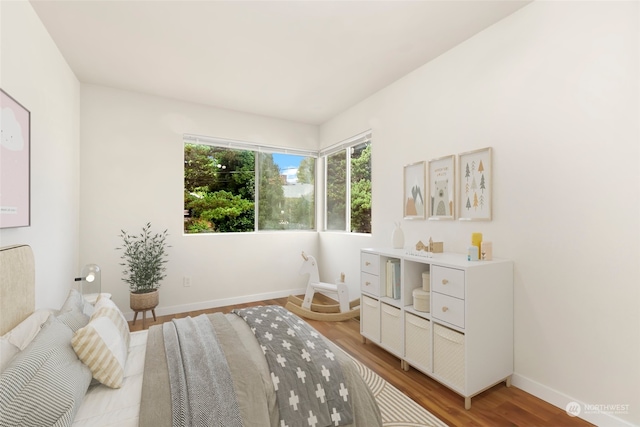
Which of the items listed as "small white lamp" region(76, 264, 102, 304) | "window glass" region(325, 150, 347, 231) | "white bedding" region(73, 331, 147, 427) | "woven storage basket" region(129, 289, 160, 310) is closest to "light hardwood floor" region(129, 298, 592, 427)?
"white bedding" region(73, 331, 147, 427)

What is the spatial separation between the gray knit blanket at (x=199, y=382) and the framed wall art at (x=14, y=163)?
1.13 m

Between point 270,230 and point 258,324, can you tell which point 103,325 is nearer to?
point 258,324

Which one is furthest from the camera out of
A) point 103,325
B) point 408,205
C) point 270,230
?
point 270,230

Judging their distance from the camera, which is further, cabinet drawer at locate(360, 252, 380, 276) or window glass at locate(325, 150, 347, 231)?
window glass at locate(325, 150, 347, 231)

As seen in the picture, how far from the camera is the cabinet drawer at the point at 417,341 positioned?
2.21 meters

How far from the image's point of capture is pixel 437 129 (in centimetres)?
275

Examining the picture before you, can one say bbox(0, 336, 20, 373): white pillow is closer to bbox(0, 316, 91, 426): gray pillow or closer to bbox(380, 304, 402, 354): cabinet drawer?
bbox(0, 316, 91, 426): gray pillow

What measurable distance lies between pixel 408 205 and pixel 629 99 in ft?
5.60

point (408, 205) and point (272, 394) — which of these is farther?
point (408, 205)

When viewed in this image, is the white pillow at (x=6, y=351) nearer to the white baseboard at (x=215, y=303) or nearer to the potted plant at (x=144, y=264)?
the potted plant at (x=144, y=264)

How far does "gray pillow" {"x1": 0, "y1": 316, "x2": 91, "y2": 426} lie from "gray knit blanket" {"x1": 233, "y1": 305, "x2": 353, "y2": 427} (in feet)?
2.52

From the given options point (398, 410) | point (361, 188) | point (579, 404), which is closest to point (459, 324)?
point (398, 410)

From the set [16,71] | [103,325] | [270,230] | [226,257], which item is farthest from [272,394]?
[270,230]

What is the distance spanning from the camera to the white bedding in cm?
112
